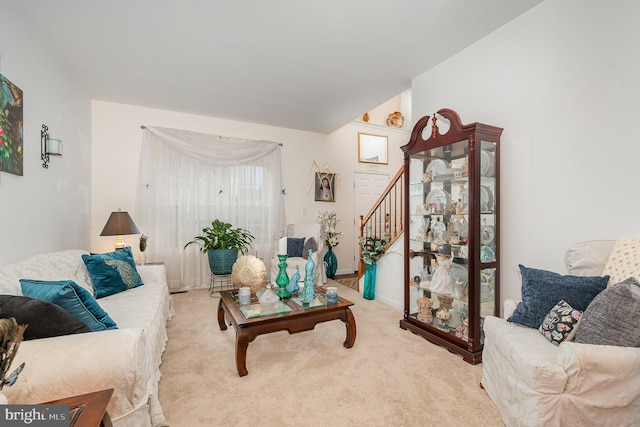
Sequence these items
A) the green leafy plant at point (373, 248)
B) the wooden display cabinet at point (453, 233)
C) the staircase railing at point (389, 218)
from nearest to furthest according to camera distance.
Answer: the wooden display cabinet at point (453, 233) < the staircase railing at point (389, 218) < the green leafy plant at point (373, 248)

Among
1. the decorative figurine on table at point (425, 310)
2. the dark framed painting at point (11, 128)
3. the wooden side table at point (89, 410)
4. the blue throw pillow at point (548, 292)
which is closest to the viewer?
the wooden side table at point (89, 410)

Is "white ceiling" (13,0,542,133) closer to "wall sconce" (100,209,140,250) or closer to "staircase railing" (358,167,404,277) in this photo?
"staircase railing" (358,167,404,277)

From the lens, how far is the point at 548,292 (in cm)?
171

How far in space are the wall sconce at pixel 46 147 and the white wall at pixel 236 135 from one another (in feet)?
4.82

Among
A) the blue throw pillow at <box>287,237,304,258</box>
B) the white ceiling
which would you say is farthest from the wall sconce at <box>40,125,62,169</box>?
the blue throw pillow at <box>287,237,304,258</box>

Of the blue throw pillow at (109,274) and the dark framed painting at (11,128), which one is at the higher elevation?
the dark framed painting at (11,128)

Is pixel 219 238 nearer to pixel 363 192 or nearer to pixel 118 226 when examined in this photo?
pixel 118 226

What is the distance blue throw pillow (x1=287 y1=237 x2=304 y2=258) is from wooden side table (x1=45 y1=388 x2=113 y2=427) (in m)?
3.47

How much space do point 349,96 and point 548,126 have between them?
224 cm

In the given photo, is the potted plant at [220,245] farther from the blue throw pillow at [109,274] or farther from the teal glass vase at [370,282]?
the teal glass vase at [370,282]

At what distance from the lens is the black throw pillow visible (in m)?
1.25

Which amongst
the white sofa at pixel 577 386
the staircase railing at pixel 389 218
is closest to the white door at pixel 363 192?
the staircase railing at pixel 389 218

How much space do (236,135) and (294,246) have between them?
2.08m

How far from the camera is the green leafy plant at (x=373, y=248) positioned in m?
3.77
